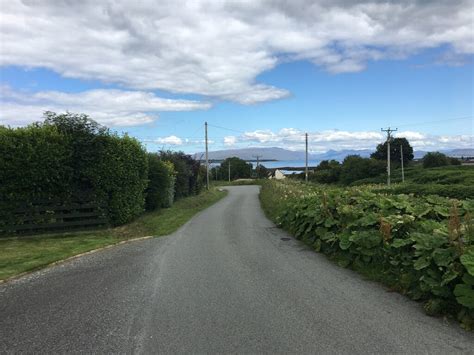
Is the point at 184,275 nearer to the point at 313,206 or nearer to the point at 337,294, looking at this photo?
the point at 337,294

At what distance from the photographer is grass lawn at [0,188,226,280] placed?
9.76m

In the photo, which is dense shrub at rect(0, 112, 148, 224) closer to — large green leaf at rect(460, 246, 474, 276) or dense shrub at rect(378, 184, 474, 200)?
large green leaf at rect(460, 246, 474, 276)

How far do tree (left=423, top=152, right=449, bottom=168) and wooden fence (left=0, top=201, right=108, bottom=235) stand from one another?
3959 inches

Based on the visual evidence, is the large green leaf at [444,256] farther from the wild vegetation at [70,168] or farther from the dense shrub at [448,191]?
the dense shrub at [448,191]

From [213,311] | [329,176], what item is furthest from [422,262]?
[329,176]

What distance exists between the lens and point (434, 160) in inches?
4097

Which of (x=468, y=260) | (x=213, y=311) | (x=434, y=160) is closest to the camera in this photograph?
(x=468, y=260)

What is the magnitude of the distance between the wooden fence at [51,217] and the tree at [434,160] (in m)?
101

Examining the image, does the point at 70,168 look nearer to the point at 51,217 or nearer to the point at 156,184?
the point at 51,217

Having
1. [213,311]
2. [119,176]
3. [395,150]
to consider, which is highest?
[395,150]

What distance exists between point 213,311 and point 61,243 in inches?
327

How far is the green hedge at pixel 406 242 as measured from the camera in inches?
234

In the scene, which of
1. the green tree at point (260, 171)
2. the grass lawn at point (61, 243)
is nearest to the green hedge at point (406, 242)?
the grass lawn at point (61, 243)

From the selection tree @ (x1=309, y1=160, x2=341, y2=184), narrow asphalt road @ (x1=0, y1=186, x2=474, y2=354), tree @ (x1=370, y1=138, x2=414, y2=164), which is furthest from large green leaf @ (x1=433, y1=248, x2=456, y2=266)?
tree @ (x1=370, y1=138, x2=414, y2=164)
